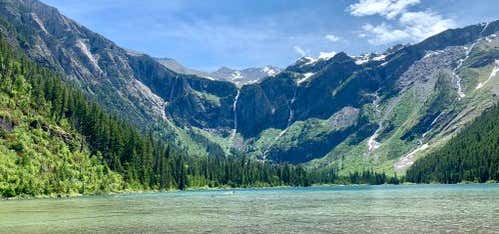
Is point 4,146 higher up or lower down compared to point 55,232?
higher up

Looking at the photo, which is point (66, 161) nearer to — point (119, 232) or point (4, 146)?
point (4, 146)

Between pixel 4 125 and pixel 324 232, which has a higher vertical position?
pixel 4 125

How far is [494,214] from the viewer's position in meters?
68.6

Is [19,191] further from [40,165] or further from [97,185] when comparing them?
[97,185]

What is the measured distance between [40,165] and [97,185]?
94.5ft

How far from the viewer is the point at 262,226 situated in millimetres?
62625

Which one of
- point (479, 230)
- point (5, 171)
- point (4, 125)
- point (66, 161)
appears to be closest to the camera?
point (479, 230)

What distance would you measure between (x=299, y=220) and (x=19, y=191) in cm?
11037

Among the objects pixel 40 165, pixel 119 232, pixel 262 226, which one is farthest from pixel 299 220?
pixel 40 165

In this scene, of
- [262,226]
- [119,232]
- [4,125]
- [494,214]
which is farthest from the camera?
[4,125]

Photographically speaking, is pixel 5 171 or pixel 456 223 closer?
pixel 456 223

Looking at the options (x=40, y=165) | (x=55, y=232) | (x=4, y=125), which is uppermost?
(x=4, y=125)

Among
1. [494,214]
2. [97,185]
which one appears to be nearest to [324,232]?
[494,214]

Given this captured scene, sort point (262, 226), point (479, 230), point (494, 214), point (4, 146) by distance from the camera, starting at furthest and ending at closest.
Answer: point (4, 146), point (494, 214), point (262, 226), point (479, 230)
